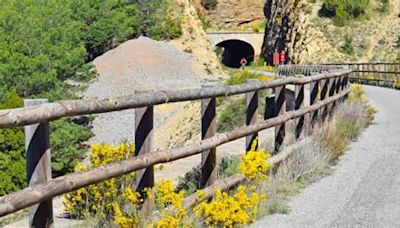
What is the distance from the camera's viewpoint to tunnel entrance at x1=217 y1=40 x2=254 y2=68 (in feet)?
340

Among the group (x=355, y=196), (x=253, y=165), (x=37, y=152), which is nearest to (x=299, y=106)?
(x=355, y=196)

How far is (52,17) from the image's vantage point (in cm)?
5116

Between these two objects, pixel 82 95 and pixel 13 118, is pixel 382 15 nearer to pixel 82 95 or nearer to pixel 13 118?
pixel 82 95

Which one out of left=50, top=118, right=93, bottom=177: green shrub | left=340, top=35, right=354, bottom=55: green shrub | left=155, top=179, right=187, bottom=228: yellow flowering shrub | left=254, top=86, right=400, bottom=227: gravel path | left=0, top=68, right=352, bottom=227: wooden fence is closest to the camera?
left=0, top=68, right=352, bottom=227: wooden fence

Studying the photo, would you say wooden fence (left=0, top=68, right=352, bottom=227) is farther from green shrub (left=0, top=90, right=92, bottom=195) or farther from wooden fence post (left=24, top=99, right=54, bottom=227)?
green shrub (left=0, top=90, right=92, bottom=195)

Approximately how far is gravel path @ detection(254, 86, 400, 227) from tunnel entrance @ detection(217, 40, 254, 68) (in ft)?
290

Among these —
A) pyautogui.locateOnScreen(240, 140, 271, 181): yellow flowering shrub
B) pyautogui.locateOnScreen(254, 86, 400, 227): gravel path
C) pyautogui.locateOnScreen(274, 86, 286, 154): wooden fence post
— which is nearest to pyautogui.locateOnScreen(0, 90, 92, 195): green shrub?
pyautogui.locateOnScreen(254, 86, 400, 227): gravel path

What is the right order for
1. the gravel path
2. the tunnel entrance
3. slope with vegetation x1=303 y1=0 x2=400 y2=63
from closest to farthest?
the gravel path, slope with vegetation x1=303 y1=0 x2=400 y2=63, the tunnel entrance

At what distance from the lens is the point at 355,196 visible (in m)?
9.31

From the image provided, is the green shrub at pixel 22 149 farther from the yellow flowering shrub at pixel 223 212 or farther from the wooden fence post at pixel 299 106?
the yellow flowering shrub at pixel 223 212

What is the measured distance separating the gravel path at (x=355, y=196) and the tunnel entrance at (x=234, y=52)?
290 feet

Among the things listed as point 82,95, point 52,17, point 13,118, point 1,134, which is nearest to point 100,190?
point 13,118

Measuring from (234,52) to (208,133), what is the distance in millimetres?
102903

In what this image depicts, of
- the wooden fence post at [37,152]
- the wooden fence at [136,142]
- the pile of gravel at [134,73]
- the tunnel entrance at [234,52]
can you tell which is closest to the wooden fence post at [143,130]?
the wooden fence at [136,142]
